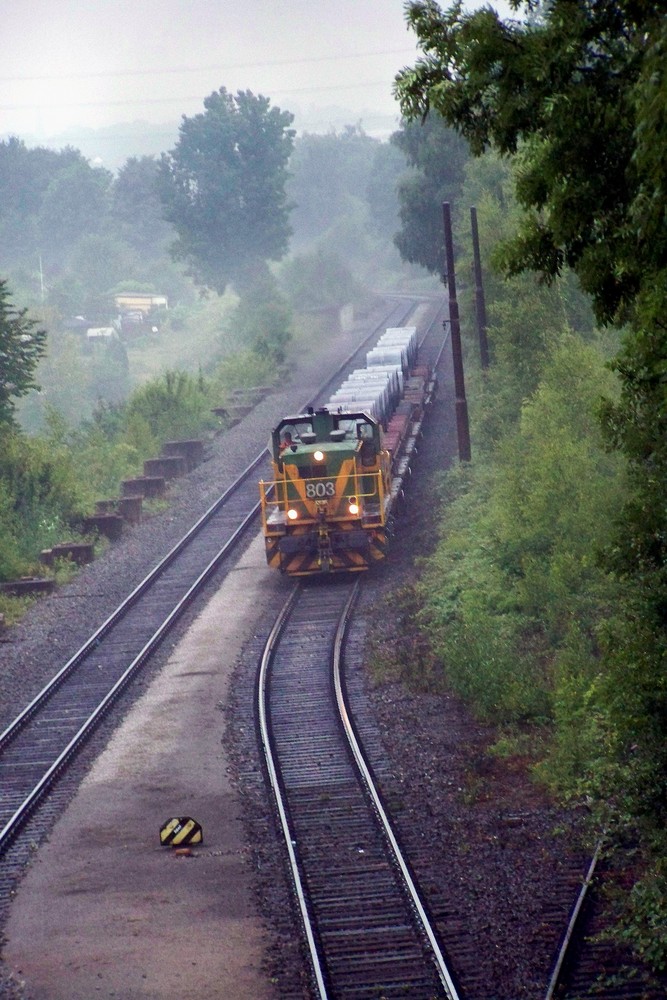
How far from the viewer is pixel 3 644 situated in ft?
69.8

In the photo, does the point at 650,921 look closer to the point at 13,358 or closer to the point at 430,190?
the point at 13,358

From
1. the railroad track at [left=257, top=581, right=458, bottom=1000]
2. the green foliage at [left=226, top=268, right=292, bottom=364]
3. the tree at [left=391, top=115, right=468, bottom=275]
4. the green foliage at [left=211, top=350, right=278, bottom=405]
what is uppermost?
the tree at [left=391, top=115, right=468, bottom=275]

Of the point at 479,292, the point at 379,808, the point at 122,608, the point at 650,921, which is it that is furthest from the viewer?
the point at 479,292

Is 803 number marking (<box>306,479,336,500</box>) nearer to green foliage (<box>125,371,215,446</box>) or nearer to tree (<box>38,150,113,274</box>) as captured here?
green foliage (<box>125,371,215,446</box>)

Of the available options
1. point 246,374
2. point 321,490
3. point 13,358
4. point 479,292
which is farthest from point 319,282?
point 321,490

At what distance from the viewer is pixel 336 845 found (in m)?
12.3

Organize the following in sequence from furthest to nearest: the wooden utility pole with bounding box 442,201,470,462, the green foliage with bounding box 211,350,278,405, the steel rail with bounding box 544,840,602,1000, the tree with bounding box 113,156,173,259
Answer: the tree with bounding box 113,156,173,259 < the green foliage with bounding box 211,350,278,405 < the wooden utility pole with bounding box 442,201,470,462 < the steel rail with bounding box 544,840,602,1000

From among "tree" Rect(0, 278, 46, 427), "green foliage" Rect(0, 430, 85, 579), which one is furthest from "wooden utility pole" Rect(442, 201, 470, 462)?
"tree" Rect(0, 278, 46, 427)

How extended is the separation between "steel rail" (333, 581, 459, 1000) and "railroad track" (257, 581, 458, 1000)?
2 cm

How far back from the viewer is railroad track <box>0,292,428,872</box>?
1455 cm

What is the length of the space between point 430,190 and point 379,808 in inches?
1642

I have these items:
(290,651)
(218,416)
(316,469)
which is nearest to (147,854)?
(290,651)

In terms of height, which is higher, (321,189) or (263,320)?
(321,189)

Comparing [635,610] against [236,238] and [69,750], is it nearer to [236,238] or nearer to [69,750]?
[69,750]
